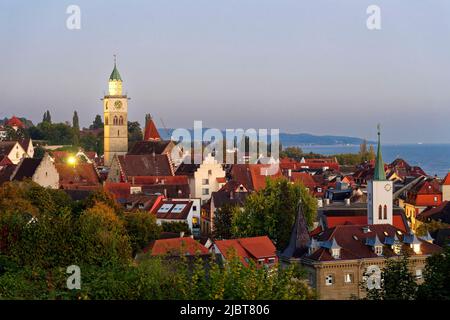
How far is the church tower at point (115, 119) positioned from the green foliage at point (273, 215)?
1701 inches

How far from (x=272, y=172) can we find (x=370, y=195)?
89.7 feet

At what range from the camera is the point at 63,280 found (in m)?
14.7

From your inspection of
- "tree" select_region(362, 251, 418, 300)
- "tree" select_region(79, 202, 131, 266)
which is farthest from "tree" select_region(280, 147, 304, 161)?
"tree" select_region(362, 251, 418, 300)

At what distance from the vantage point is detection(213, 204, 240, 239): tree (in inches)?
1619

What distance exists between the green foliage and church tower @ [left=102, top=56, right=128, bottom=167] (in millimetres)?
43212

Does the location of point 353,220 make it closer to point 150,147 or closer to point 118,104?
point 150,147

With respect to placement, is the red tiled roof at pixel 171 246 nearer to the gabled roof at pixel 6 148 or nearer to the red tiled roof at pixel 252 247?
the red tiled roof at pixel 252 247

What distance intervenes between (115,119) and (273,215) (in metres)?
46.7

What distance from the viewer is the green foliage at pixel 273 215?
3853 cm
